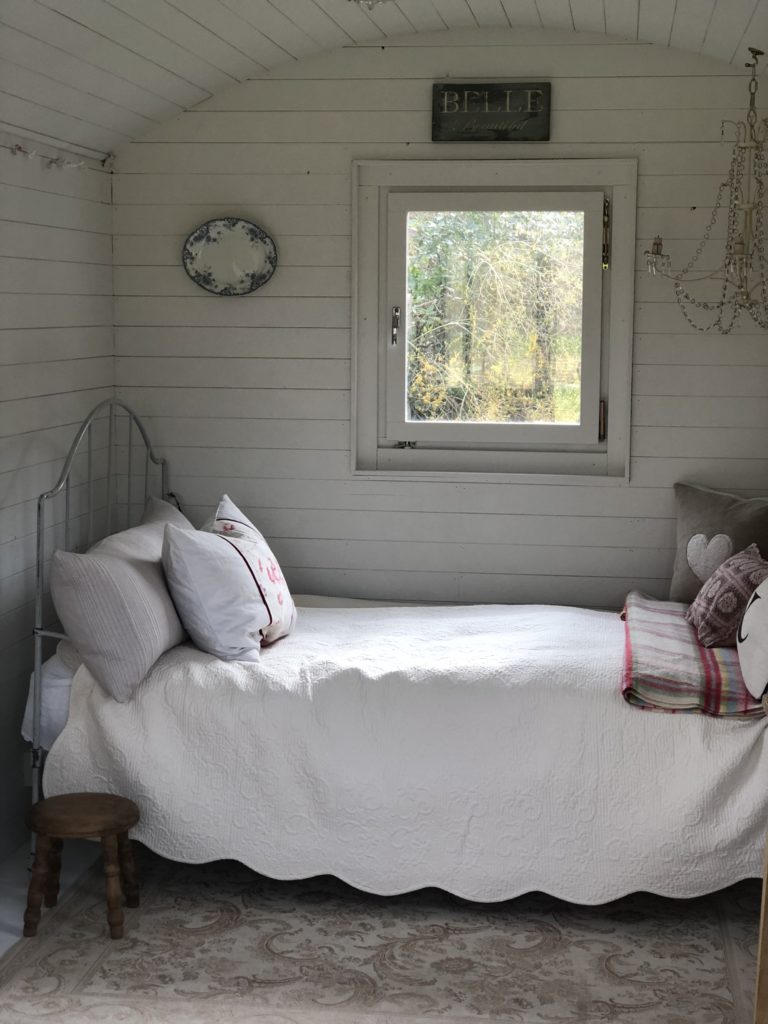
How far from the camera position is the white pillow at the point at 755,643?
114 inches

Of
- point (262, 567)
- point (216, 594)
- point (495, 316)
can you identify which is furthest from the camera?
point (495, 316)

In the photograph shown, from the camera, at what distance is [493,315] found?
3.97m

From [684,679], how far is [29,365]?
1.99 meters

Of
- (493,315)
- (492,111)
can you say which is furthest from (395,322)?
(492,111)

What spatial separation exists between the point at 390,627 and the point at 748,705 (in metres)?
1.11

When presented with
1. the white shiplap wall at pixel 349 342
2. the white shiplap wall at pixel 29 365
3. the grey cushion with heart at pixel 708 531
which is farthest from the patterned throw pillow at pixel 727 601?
the white shiplap wall at pixel 29 365

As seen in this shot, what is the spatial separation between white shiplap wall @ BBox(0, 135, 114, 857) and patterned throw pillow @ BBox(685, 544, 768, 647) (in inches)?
74.9

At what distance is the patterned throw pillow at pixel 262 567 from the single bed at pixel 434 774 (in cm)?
25

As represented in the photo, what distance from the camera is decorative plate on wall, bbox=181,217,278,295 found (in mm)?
3967

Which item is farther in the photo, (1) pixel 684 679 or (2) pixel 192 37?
(2) pixel 192 37

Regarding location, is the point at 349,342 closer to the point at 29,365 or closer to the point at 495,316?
the point at 495,316

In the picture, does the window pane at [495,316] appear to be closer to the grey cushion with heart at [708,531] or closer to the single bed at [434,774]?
the grey cushion with heart at [708,531]

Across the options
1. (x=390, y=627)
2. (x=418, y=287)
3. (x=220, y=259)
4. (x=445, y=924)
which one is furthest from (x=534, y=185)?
(x=445, y=924)

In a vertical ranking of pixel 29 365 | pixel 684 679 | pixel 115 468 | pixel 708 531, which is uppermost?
pixel 29 365
